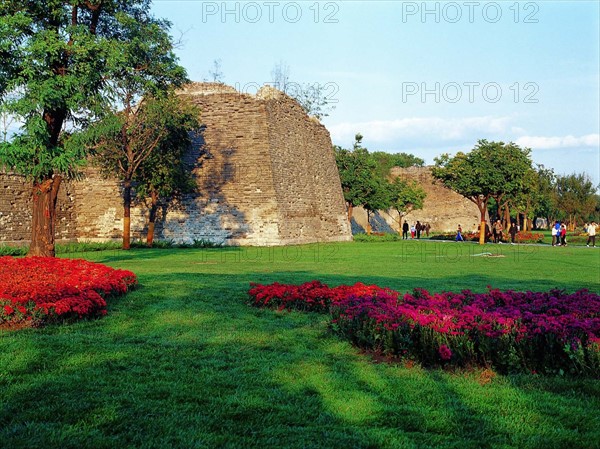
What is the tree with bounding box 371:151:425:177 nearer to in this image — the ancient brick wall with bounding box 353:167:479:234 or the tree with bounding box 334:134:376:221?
the ancient brick wall with bounding box 353:167:479:234

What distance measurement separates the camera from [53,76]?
51.4ft

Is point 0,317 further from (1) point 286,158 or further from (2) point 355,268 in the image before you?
(1) point 286,158

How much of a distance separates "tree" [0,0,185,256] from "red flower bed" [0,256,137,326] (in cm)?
526

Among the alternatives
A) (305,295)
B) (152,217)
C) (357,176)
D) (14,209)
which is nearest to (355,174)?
(357,176)

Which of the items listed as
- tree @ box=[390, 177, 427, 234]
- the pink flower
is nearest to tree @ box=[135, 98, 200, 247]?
the pink flower

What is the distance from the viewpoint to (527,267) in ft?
66.3

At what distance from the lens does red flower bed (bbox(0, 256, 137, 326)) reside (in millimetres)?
8094

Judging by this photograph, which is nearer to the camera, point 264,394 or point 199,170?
point 264,394

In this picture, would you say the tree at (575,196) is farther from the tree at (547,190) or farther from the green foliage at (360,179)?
the green foliage at (360,179)

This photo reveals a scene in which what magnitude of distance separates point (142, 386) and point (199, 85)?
30333 mm

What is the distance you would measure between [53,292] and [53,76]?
8954 mm

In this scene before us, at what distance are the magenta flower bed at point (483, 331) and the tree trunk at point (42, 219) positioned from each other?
1133 centimetres

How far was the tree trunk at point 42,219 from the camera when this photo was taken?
659 inches

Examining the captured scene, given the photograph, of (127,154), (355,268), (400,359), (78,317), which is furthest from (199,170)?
(400,359)
